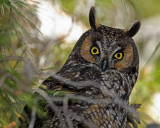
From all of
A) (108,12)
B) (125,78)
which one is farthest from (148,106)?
(125,78)

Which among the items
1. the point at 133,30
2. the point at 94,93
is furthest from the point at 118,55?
the point at 94,93

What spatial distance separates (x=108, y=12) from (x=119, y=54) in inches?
56.2

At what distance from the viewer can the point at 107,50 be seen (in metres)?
2.69

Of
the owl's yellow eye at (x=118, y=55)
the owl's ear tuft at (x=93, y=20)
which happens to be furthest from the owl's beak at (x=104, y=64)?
the owl's ear tuft at (x=93, y=20)

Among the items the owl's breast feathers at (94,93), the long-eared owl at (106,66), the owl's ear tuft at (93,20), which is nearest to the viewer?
the owl's breast feathers at (94,93)

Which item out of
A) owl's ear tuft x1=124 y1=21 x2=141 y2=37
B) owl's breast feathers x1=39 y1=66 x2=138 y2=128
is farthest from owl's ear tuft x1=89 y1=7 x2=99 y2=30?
owl's breast feathers x1=39 y1=66 x2=138 y2=128

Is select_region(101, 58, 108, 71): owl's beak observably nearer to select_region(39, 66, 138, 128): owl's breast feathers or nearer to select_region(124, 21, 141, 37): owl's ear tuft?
select_region(39, 66, 138, 128): owl's breast feathers

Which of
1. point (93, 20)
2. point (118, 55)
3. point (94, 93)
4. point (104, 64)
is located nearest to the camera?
point (94, 93)

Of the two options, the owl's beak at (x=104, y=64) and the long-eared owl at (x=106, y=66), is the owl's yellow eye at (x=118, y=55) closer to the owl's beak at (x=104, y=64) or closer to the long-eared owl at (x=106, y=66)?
the long-eared owl at (x=106, y=66)

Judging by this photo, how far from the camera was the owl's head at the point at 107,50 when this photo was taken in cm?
270

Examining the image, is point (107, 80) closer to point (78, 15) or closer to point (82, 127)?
point (82, 127)

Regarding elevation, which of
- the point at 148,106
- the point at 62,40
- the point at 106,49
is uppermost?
the point at 106,49

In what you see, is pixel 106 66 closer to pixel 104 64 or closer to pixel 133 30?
pixel 104 64

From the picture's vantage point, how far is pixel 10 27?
7.43 ft
